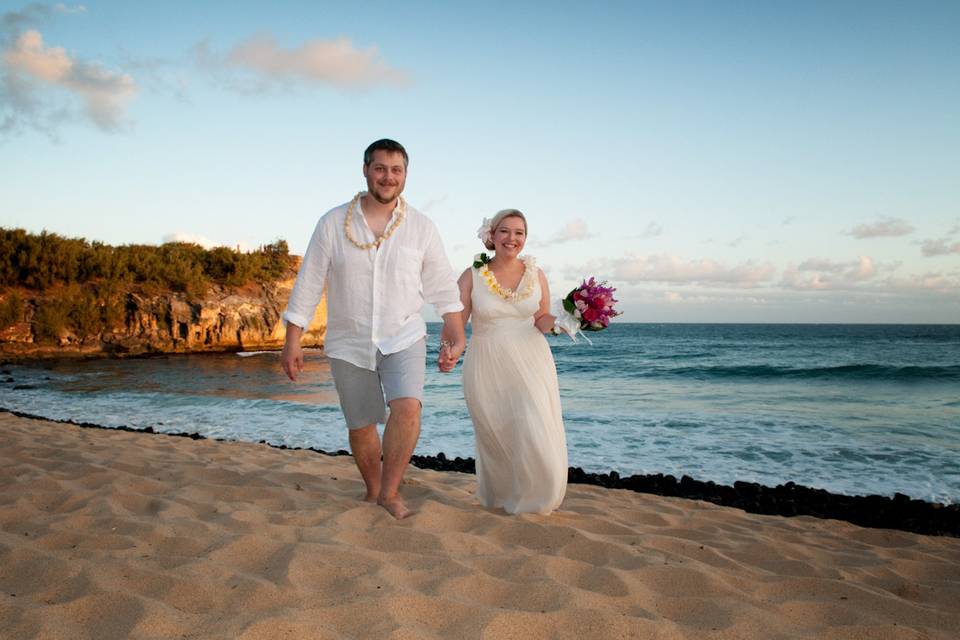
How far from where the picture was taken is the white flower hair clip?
217 inches

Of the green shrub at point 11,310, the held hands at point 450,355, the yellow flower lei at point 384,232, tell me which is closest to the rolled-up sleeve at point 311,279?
the yellow flower lei at point 384,232

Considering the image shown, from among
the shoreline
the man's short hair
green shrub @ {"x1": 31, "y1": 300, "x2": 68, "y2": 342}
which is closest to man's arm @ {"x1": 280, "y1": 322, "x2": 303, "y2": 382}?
the man's short hair

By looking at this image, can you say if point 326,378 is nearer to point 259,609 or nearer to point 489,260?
point 489,260

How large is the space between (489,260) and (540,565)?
283cm

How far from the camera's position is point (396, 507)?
426 centimetres

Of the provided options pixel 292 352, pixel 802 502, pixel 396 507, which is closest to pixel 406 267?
pixel 292 352

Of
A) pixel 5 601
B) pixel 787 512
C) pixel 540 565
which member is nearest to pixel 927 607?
pixel 540 565

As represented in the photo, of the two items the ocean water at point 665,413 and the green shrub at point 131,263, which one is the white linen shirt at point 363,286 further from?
the green shrub at point 131,263

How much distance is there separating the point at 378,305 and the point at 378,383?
60 cm

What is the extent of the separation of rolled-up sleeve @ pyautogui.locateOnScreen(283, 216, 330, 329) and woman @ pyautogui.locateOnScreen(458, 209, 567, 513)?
1.26m

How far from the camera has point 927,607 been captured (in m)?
3.17

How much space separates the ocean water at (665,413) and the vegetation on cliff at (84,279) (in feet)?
16.7

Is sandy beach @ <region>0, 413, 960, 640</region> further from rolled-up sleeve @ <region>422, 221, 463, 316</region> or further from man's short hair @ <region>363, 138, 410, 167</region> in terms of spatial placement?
man's short hair @ <region>363, 138, 410, 167</region>

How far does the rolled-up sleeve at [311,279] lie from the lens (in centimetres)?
438
